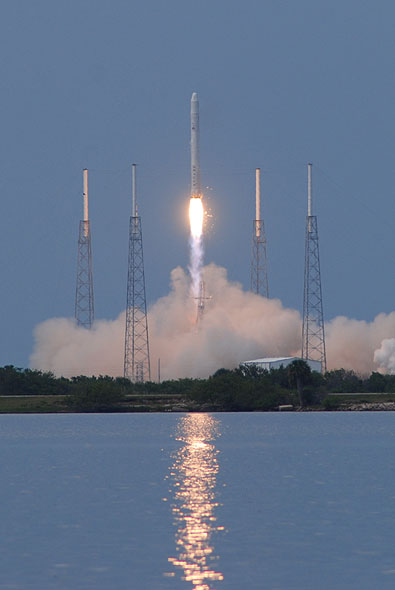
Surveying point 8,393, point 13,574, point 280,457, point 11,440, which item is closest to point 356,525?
point 13,574

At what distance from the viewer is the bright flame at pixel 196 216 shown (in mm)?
141500

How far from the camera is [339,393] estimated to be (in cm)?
14975

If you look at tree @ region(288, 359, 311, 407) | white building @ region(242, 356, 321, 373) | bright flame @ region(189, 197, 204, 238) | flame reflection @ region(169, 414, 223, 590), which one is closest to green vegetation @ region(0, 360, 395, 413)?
tree @ region(288, 359, 311, 407)

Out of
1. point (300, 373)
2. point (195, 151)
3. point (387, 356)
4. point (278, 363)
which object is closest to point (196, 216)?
point (195, 151)

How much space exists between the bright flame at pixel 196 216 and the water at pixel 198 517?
49.9 meters

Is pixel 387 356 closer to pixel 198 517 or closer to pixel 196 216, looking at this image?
pixel 196 216

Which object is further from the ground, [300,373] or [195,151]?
[195,151]

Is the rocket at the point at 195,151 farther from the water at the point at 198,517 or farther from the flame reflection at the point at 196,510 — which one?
the water at the point at 198,517

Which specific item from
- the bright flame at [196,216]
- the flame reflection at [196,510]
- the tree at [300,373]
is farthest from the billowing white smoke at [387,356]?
the flame reflection at [196,510]

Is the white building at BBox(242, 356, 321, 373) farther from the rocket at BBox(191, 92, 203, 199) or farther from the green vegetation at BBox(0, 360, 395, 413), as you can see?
the rocket at BBox(191, 92, 203, 199)

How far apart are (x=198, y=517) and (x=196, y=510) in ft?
7.81

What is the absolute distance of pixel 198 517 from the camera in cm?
5003

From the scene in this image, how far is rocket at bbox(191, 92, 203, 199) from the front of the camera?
142 metres

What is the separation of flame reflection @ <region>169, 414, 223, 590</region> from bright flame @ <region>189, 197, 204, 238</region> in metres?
45.5
